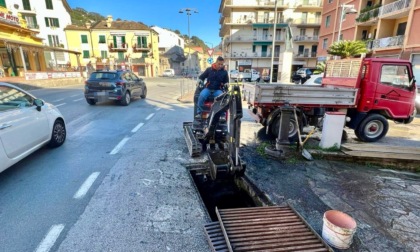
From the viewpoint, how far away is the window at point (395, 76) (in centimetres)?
614

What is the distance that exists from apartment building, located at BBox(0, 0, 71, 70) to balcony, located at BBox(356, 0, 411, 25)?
3821cm

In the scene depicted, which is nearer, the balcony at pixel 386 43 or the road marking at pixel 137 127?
the road marking at pixel 137 127

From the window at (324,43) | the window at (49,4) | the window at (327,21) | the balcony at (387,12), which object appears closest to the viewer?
the balcony at (387,12)

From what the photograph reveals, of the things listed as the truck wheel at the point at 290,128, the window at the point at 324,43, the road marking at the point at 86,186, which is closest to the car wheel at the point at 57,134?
the road marking at the point at 86,186

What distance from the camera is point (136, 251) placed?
2.50m

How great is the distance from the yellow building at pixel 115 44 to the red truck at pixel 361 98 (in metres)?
42.8

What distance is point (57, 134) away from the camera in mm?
5531

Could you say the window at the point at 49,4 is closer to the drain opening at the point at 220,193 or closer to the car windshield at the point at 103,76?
the car windshield at the point at 103,76

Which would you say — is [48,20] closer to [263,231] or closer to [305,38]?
[305,38]

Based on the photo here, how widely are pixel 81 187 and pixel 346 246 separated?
3927 mm

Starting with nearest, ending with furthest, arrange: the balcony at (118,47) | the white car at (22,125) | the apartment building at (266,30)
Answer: the white car at (22,125) < the apartment building at (266,30) < the balcony at (118,47)

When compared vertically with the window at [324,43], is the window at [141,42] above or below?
above

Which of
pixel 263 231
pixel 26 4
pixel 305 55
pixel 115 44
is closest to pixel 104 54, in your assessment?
pixel 115 44

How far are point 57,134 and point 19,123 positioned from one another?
1.46 meters
